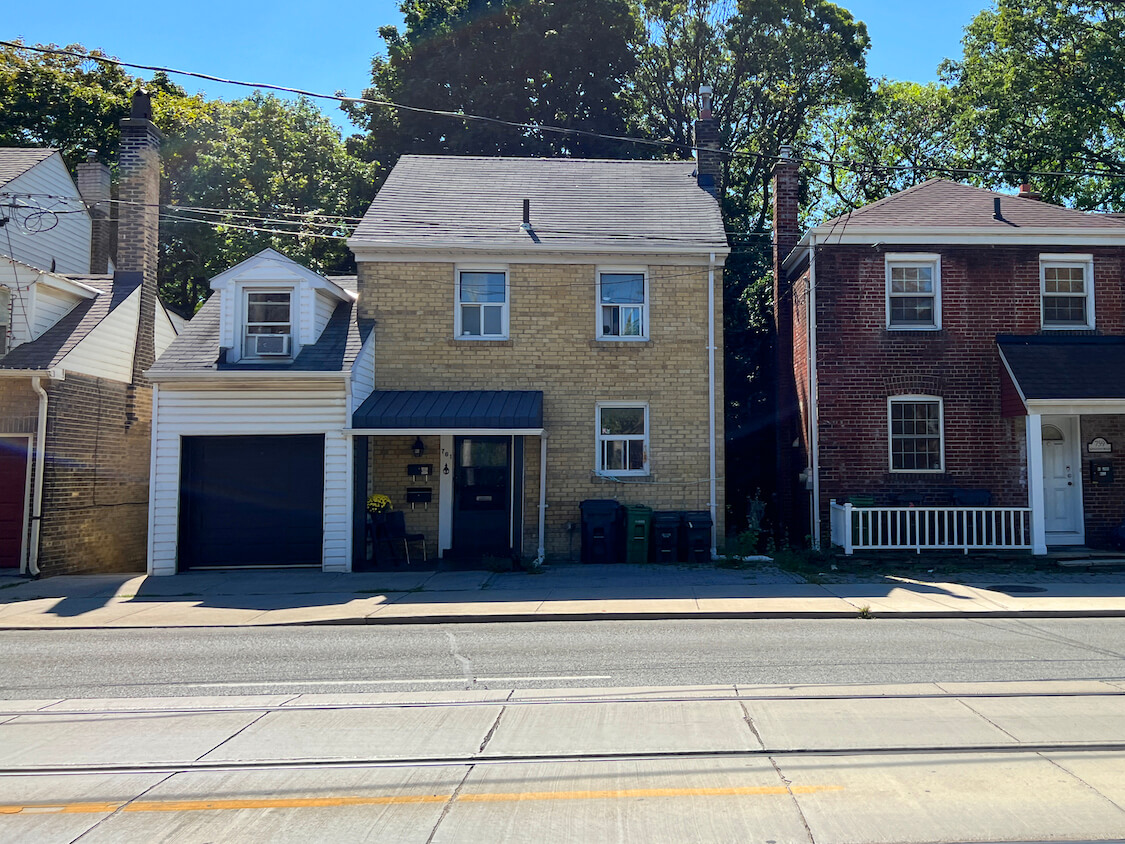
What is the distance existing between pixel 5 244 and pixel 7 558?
7813 millimetres

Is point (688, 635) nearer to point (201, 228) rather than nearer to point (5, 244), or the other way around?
point (5, 244)

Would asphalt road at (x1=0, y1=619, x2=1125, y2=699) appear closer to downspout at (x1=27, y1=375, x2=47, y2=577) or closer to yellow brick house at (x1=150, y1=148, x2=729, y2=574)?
downspout at (x1=27, y1=375, x2=47, y2=577)

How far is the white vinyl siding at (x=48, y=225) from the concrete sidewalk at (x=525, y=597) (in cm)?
907

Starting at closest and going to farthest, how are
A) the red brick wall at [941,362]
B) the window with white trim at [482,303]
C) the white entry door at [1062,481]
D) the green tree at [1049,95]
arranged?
the white entry door at [1062,481]
the red brick wall at [941,362]
the window with white trim at [482,303]
the green tree at [1049,95]

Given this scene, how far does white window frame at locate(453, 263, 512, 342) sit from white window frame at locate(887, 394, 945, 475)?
7.65 m

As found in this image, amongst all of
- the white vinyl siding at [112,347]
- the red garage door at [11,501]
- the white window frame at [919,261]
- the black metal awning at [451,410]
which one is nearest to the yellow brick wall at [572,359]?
the black metal awning at [451,410]

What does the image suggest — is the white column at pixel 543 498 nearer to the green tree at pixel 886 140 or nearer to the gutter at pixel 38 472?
the gutter at pixel 38 472

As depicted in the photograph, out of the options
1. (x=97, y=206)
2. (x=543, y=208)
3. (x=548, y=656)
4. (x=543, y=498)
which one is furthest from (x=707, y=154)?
(x=97, y=206)

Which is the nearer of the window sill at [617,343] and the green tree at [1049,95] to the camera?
the window sill at [617,343]

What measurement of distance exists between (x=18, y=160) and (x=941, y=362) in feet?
72.3

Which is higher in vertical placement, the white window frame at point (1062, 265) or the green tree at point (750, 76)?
the green tree at point (750, 76)

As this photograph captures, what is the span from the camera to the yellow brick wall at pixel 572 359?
54.7 ft

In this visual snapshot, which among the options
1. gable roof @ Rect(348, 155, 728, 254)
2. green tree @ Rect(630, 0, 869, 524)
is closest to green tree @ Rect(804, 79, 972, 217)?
green tree @ Rect(630, 0, 869, 524)

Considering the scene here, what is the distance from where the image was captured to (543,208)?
18.5 m
